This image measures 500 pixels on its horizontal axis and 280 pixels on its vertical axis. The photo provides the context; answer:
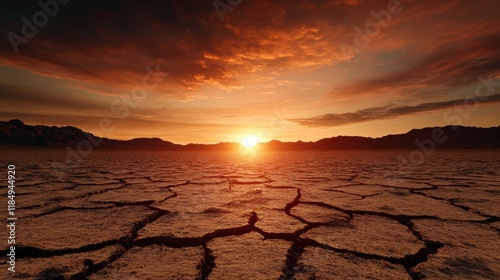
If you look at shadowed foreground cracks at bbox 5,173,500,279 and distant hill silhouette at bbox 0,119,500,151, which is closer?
shadowed foreground cracks at bbox 5,173,500,279

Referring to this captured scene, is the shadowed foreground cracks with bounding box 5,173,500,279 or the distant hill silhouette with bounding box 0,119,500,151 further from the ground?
the distant hill silhouette with bounding box 0,119,500,151

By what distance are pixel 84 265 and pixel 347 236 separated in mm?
1334

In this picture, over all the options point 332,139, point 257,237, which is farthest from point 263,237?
point 332,139

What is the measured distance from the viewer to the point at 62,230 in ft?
5.16

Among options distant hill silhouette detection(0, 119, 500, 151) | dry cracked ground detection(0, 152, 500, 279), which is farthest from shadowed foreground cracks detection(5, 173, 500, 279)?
distant hill silhouette detection(0, 119, 500, 151)

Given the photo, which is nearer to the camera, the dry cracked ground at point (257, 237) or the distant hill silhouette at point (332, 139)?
the dry cracked ground at point (257, 237)

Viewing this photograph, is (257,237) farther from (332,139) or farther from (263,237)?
(332,139)

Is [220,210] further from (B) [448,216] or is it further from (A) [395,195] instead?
(A) [395,195]

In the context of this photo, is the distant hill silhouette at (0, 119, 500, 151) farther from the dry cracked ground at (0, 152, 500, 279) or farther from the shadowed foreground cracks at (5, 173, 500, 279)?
the shadowed foreground cracks at (5, 173, 500, 279)

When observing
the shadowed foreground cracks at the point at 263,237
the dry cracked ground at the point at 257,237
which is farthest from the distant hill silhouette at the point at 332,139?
the shadowed foreground cracks at the point at 263,237

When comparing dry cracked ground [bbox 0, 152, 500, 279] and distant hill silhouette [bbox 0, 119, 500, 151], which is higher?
distant hill silhouette [bbox 0, 119, 500, 151]

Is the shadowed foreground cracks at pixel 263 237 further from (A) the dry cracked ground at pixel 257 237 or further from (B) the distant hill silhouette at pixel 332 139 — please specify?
(B) the distant hill silhouette at pixel 332 139

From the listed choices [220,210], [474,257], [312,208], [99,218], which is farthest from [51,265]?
[474,257]

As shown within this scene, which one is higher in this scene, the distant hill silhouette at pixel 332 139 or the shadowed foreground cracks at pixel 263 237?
the distant hill silhouette at pixel 332 139
